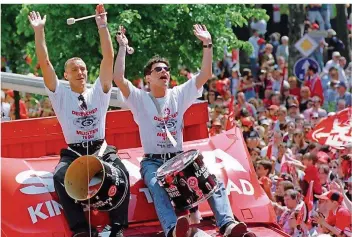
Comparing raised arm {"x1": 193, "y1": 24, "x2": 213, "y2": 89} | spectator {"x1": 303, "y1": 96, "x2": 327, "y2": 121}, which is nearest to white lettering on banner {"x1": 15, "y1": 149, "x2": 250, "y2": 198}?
raised arm {"x1": 193, "y1": 24, "x2": 213, "y2": 89}

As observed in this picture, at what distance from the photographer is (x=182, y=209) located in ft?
31.1

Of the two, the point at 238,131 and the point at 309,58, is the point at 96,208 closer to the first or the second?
the point at 238,131

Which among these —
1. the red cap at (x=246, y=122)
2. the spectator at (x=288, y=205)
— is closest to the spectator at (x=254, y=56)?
the red cap at (x=246, y=122)

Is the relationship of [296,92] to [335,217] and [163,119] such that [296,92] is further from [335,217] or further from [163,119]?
[163,119]

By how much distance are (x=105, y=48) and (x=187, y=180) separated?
4.09ft

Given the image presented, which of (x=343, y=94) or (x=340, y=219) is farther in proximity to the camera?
(x=343, y=94)

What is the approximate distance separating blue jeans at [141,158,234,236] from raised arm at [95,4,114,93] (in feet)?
2.79

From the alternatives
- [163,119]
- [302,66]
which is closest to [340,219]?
[163,119]

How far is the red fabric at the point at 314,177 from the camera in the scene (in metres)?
13.4

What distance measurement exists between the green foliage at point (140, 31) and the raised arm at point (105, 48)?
630 centimetres

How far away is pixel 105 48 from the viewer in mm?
9422

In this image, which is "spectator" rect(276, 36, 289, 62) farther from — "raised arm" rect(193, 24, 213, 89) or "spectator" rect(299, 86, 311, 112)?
"raised arm" rect(193, 24, 213, 89)

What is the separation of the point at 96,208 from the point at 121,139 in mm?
1791

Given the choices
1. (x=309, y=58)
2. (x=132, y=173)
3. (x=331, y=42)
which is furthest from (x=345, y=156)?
(x=331, y=42)
